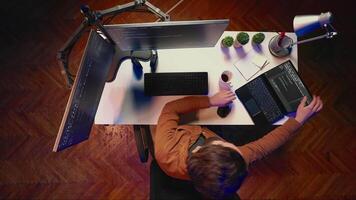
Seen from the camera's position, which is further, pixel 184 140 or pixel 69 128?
pixel 184 140

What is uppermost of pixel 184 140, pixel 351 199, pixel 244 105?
pixel 244 105

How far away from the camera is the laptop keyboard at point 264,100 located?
1.63m

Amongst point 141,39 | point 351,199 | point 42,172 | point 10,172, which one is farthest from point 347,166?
point 10,172

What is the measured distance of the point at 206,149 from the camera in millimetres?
1310

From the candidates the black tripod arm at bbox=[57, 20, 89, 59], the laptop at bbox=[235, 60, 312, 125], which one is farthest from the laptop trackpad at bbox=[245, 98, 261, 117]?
the black tripod arm at bbox=[57, 20, 89, 59]

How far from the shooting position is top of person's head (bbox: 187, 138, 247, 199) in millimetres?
1267

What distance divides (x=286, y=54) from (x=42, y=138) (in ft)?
6.23

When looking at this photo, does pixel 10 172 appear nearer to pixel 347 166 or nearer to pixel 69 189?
pixel 69 189

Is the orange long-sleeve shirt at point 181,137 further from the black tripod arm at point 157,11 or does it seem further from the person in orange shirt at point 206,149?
the black tripod arm at point 157,11

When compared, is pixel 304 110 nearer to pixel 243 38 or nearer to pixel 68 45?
pixel 243 38

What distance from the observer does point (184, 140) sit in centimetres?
154

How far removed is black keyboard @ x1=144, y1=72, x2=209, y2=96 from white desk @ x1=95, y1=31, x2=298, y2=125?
3 cm

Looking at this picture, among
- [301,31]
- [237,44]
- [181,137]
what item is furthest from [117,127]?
[301,31]

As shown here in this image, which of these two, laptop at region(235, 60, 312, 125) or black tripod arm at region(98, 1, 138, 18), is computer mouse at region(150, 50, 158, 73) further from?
laptop at region(235, 60, 312, 125)
